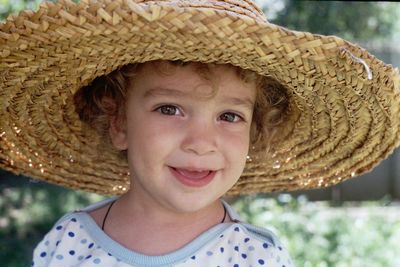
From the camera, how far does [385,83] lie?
1.61 meters

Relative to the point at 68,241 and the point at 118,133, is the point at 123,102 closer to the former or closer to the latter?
the point at 118,133

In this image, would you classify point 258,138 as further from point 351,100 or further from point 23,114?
point 23,114

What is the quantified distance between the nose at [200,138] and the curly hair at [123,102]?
13 centimetres

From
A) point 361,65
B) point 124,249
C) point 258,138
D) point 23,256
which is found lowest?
point 23,256

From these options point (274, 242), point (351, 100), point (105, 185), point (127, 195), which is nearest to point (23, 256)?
point (105, 185)

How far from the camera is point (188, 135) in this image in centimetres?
167

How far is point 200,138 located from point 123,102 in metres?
0.28

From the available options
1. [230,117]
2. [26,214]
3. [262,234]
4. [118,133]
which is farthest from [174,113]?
[26,214]

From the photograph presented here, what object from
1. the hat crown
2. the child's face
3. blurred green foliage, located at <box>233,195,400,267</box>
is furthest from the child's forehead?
blurred green foliage, located at <box>233,195,400,267</box>

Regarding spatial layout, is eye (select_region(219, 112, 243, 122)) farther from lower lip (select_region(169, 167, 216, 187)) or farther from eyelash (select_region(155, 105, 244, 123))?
lower lip (select_region(169, 167, 216, 187))

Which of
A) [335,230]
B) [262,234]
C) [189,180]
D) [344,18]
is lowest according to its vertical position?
[335,230]

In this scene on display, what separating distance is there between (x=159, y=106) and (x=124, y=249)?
0.31 meters

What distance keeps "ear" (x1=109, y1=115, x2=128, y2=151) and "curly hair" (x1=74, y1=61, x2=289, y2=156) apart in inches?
0.6

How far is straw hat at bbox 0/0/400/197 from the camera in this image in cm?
144
